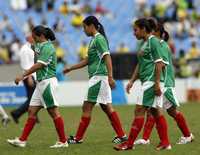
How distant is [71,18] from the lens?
35.5 meters

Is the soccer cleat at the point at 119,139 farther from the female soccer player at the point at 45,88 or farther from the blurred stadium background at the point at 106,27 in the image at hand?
the blurred stadium background at the point at 106,27

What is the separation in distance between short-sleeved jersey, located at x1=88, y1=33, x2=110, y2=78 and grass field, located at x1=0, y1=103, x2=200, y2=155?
4.37 ft

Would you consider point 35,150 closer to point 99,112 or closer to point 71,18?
point 99,112

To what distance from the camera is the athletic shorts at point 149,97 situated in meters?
12.7

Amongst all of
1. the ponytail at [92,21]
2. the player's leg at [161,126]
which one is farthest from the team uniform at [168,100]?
the ponytail at [92,21]

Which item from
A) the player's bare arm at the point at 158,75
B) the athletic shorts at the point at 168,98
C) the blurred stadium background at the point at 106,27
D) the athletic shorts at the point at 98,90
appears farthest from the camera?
the blurred stadium background at the point at 106,27

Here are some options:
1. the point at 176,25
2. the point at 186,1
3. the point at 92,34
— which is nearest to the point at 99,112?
the point at 92,34

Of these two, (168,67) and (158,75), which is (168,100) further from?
(158,75)

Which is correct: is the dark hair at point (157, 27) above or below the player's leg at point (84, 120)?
above

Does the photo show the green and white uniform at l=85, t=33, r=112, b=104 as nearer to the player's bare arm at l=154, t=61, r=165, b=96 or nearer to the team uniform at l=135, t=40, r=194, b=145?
the team uniform at l=135, t=40, r=194, b=145

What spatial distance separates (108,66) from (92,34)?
704mm

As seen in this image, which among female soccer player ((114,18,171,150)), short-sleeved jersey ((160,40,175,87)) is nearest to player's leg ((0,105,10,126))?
short-sleeved jersey ((160,40,175,87))

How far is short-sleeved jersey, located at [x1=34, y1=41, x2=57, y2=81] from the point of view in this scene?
13250 millimetres

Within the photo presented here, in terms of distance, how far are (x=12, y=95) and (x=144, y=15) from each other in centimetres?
1034
